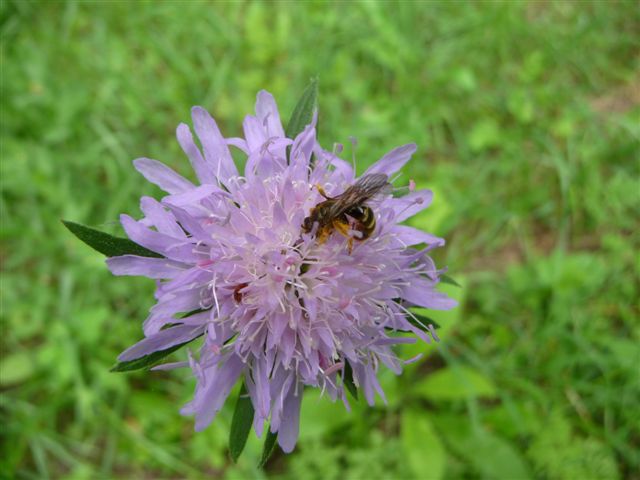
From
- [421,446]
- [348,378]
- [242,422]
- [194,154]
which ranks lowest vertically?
[421,446]

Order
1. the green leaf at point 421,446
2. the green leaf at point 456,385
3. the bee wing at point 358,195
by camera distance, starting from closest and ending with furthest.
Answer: the bee wing at point 358,195 < the green leaf at point 421,446 < the green leaf at point 456,385

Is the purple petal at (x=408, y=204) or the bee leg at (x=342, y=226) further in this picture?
the purple petal at (x=408, y=204)

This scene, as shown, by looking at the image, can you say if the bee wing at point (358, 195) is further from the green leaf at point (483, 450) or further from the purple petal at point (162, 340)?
the green leaf at point (483, 450)

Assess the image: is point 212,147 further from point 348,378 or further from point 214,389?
point 348,378

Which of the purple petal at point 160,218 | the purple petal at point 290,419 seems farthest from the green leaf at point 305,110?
the purple petal at point 290,419

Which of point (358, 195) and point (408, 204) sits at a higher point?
point (358, 195)

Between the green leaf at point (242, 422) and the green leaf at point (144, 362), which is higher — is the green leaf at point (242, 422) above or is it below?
below

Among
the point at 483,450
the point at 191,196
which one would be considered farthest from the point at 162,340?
the point at 483,450

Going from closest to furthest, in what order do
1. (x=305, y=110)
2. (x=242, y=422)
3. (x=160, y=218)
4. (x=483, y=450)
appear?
(x=160, y=218) → (x=242, y=422) → (x=305, y=110) → (x=483, y=450)

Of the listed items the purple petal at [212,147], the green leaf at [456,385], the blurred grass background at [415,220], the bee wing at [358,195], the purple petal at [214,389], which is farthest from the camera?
the blurred grass background at [415,220]
